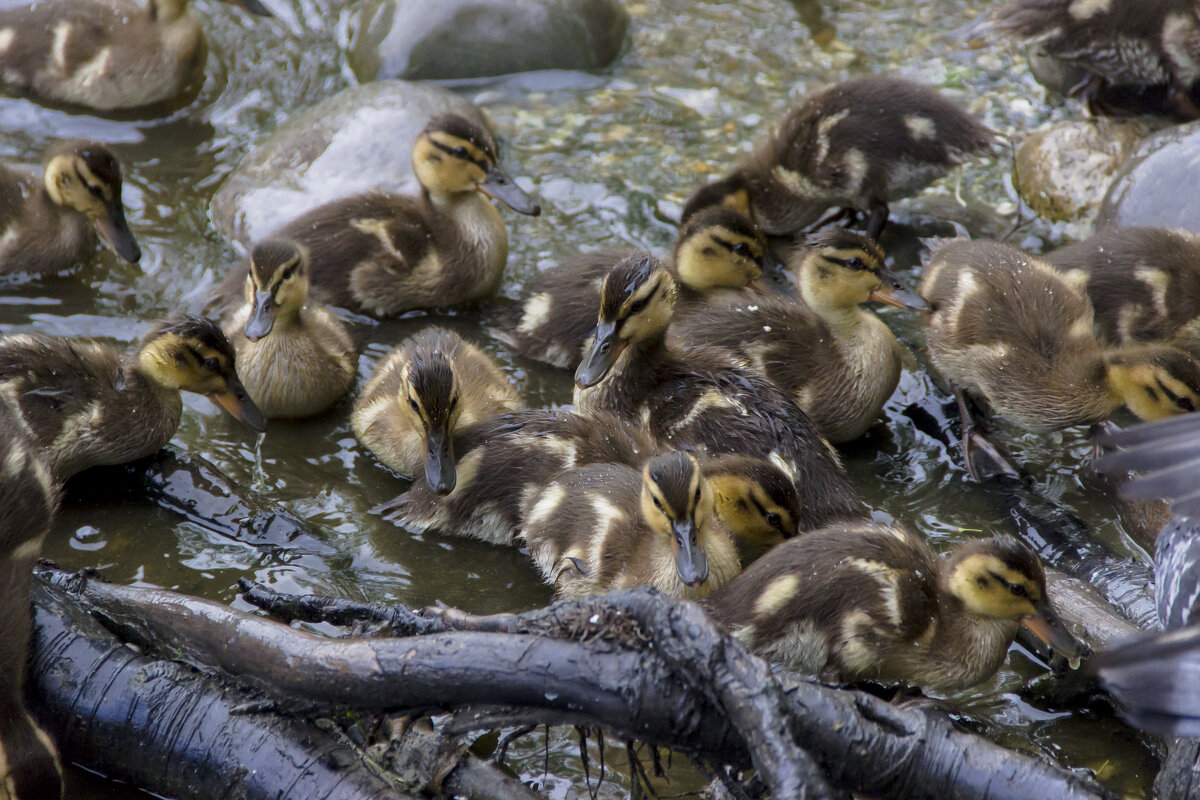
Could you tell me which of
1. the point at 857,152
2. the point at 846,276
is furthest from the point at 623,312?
the point at 857,152

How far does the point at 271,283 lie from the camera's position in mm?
3654

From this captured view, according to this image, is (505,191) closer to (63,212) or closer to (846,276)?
(846,276)

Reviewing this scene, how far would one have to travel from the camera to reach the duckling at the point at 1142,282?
3.82 m

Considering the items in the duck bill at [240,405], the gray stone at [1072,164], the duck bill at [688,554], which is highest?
the gray stone at [1072,164]

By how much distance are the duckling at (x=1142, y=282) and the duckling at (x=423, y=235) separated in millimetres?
1912

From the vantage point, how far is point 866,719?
1983 mm

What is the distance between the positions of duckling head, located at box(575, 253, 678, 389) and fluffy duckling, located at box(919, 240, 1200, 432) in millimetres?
963

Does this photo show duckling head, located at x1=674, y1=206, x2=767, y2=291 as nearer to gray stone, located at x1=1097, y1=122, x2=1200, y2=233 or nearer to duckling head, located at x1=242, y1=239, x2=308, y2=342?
duckling head, located at x1=242, y1=239, x2=308, y2=342

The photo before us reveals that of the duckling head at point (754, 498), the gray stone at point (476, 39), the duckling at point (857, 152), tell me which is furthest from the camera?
the gray stone at point (476, 39)

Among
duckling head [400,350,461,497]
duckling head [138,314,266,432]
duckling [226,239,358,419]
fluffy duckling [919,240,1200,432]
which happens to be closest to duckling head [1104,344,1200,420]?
fluffy duckling [919,240,1200,432]

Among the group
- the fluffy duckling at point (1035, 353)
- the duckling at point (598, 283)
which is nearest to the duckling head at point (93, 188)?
the duckling at point (598, 283)

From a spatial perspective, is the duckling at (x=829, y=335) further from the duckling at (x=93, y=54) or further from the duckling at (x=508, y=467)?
the duckling at (x=93, y=54)

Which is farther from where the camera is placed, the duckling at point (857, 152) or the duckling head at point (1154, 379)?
the duckling at point (857, 152)

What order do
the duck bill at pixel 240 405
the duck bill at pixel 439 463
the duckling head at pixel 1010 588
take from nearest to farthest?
the duckling head at pixel 1010 588, the duck bill at pixel 439 463, the duck bill at pixel 240 405
